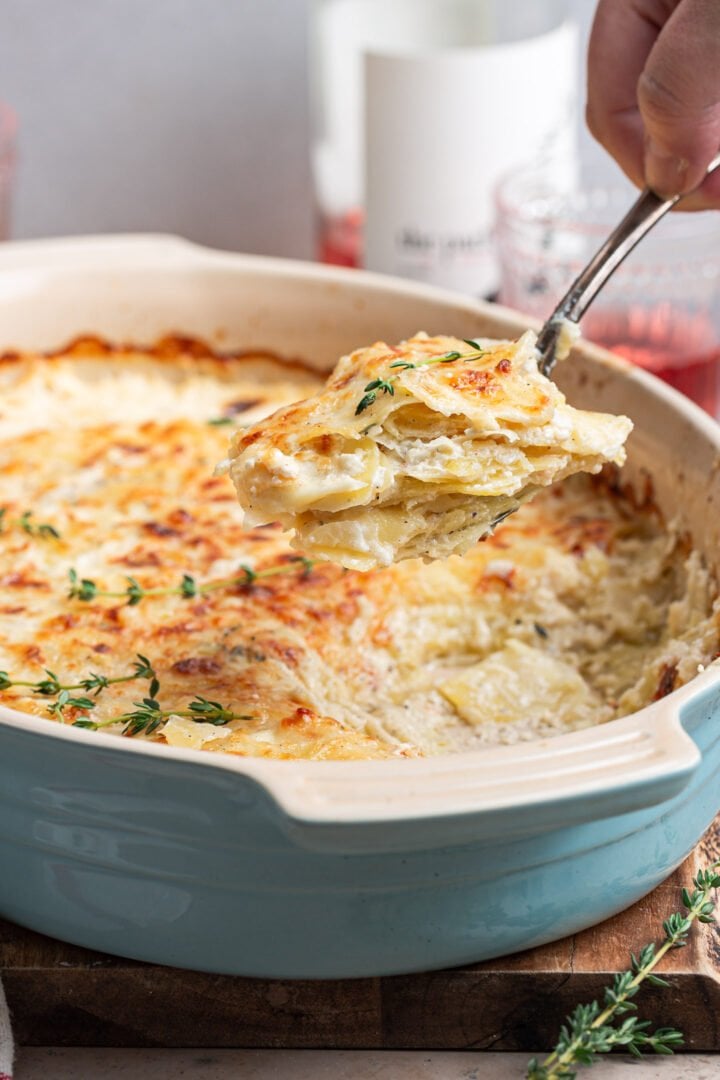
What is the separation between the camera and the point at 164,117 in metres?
4.18

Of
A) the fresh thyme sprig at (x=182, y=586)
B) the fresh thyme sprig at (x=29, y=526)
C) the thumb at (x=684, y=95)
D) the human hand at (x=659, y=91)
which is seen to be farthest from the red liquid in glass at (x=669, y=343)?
the fresh thyme sprig at (x=29, y=526)

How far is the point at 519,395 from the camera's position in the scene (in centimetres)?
186

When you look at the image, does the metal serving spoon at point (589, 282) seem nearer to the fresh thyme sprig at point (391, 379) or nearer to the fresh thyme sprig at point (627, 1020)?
the fresh thyme sprig at point (391, 379)

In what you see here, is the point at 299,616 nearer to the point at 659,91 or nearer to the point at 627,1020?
the point at 627,1020

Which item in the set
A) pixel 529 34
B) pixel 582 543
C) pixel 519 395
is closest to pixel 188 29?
pixel 529 34

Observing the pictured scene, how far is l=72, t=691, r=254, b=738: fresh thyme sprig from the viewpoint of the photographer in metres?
1.85

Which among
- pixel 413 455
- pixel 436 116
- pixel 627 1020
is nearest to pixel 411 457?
pixel 413 455

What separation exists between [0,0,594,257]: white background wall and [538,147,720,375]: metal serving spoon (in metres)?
2.15

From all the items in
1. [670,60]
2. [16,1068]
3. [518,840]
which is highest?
[670,60]

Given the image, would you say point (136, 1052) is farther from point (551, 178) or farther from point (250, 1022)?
point (551, 178)

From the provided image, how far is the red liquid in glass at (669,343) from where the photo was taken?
3.17m

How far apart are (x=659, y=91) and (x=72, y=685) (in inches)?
44.9

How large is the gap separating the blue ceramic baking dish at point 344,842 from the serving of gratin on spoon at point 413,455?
358 millimetres

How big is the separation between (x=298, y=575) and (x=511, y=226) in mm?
1281
